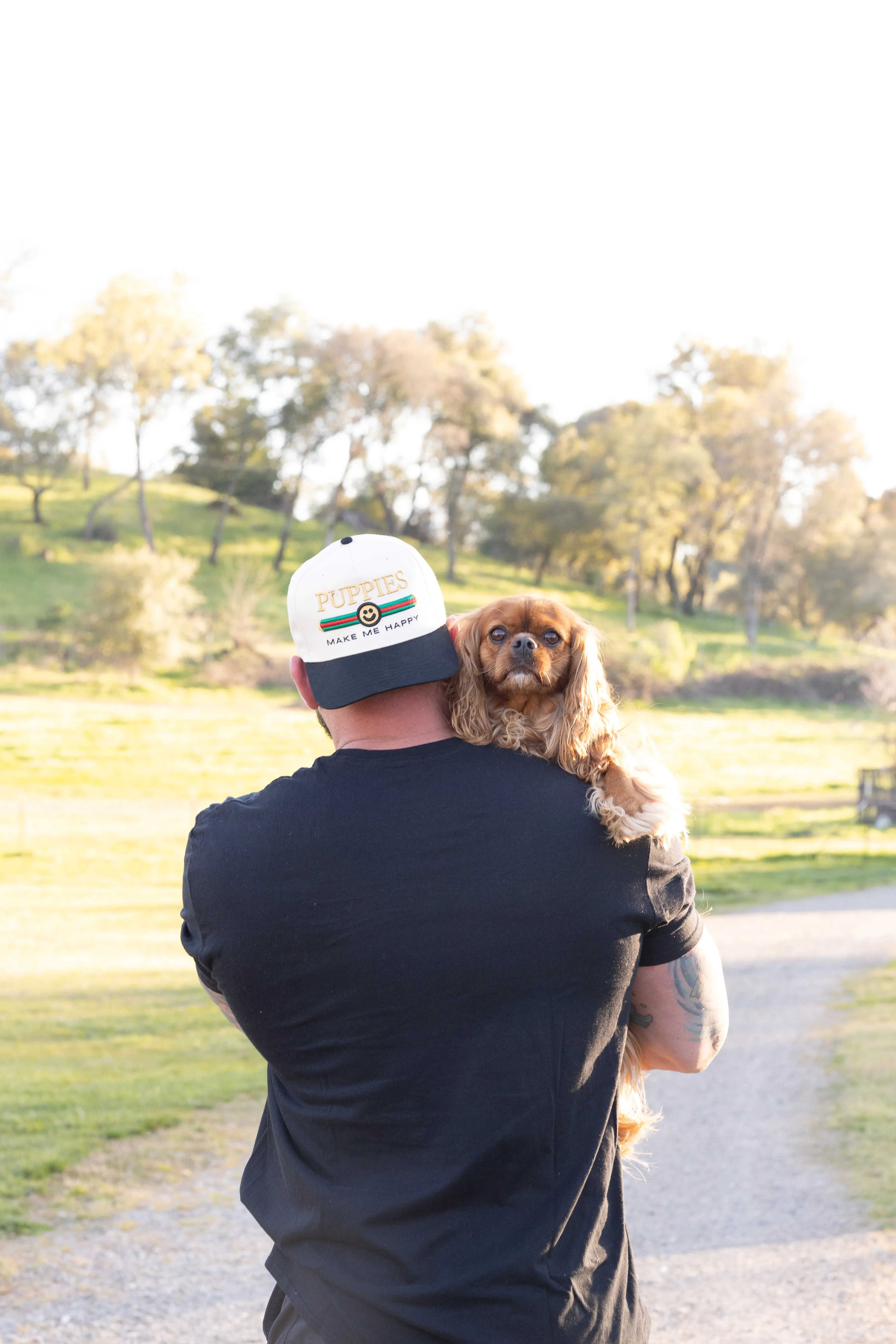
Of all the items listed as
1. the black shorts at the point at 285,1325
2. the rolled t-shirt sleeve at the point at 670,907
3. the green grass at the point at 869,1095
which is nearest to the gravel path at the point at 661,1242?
the green grass at the point at 869,1095

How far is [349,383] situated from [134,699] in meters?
20.6

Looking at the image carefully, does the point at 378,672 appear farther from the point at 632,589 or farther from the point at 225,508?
the point at 225,508

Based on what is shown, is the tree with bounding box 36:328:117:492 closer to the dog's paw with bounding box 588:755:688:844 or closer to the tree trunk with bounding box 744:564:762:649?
the tree trunk with bounding box 744:564:762:649

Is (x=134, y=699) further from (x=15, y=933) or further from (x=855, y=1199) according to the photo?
(x=855, y=1199)

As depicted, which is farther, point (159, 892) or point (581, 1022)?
point (159, 892)

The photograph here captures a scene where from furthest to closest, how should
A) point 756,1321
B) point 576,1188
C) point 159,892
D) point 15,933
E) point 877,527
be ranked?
1. point 877,527
2. point 159,892
3. point 15,933
4. point 756,1321
5. point 576,1188

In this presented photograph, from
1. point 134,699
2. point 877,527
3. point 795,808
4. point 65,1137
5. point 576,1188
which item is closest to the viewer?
point 576,1188

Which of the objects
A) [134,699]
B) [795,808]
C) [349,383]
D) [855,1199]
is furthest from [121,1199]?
[349,383]

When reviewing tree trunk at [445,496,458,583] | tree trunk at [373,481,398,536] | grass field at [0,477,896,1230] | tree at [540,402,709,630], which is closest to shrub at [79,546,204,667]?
grass field at [0,477,896,1230]

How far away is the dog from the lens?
1820 millimetres

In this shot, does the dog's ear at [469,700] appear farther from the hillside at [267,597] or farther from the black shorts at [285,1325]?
the hillside at [267,597]

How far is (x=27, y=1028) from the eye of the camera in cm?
970

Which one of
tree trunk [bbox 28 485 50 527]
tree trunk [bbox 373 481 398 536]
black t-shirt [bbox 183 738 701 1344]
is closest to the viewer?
black t-shirt [bbox 183 738 701 1344]

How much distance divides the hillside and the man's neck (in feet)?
118
